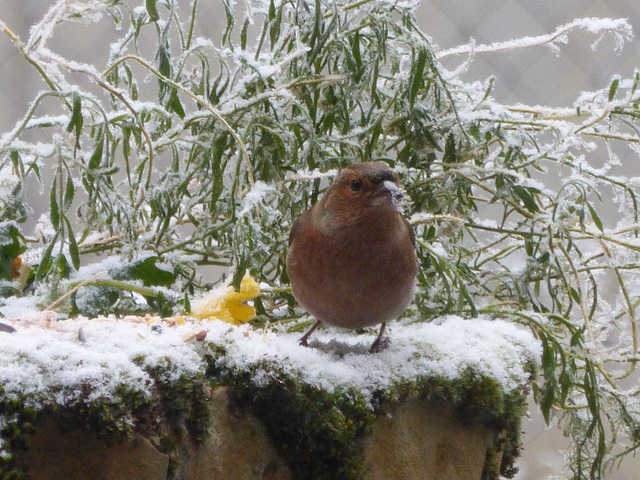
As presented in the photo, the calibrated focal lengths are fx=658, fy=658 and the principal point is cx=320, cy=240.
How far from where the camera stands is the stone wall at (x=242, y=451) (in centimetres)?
100

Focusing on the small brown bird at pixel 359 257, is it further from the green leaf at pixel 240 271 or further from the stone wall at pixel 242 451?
the stone wall at pixel 242 451

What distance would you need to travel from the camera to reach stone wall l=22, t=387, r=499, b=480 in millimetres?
999

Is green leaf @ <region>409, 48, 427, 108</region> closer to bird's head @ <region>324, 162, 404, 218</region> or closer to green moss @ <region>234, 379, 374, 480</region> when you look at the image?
bird's head @ <region>324, 162, 404, 218</region>

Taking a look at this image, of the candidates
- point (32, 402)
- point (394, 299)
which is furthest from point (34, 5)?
point (32, 402)

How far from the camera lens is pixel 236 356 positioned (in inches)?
50.4

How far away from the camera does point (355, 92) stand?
2.11 m

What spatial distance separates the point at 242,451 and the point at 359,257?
2.22 feet

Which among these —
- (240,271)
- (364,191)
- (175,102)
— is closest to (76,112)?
(175,102)

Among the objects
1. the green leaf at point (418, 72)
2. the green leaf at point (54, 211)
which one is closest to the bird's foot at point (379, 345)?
the green leaf at point (418, 72)

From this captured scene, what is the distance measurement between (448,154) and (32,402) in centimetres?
155

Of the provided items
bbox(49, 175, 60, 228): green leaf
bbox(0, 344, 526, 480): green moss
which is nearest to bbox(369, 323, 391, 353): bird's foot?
bbox(0, 344, 526, 480): green moss

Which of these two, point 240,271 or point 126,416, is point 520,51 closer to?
point 240,271

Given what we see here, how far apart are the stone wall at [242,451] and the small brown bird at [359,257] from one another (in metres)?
0.28

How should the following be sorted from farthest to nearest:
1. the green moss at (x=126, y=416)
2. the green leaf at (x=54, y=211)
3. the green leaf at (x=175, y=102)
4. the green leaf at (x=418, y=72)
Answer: the green leaf at (x=175, y=102) < the green leaf at (x=418, y=72) < the green leaf at (x=54, y=211) < the green moss at (x=126, y=416)
